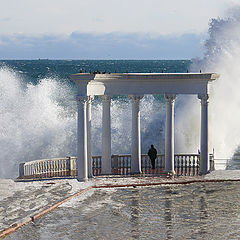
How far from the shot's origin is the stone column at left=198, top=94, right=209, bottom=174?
106ft

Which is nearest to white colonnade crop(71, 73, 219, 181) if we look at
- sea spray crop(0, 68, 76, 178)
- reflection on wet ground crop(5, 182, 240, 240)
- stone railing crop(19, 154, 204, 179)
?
stone railing crop(19, 154, 204, 179)

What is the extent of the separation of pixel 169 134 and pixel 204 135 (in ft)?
5.55

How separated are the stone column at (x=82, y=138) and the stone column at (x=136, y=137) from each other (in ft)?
9.87

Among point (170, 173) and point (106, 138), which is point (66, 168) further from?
point (170, 173)

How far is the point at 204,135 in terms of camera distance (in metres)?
32.5

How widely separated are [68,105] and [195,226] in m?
54.2

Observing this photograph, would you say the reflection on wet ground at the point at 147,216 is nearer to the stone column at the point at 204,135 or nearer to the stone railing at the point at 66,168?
the stone column at the point at 204,135

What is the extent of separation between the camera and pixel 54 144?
50969 millimetres

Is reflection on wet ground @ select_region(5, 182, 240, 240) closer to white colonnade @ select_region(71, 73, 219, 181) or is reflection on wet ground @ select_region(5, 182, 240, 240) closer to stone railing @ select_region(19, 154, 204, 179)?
white colonnade @ select_region(71, 73, 219, 181)

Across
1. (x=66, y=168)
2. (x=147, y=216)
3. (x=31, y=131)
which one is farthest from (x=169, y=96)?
(x=31, y=131)

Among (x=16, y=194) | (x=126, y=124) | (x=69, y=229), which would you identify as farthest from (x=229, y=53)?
(x=69, y=229)

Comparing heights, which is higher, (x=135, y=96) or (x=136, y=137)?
(x=135, y=96)

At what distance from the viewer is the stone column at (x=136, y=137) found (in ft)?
107

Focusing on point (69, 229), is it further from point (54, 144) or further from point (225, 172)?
point (54, 144)
